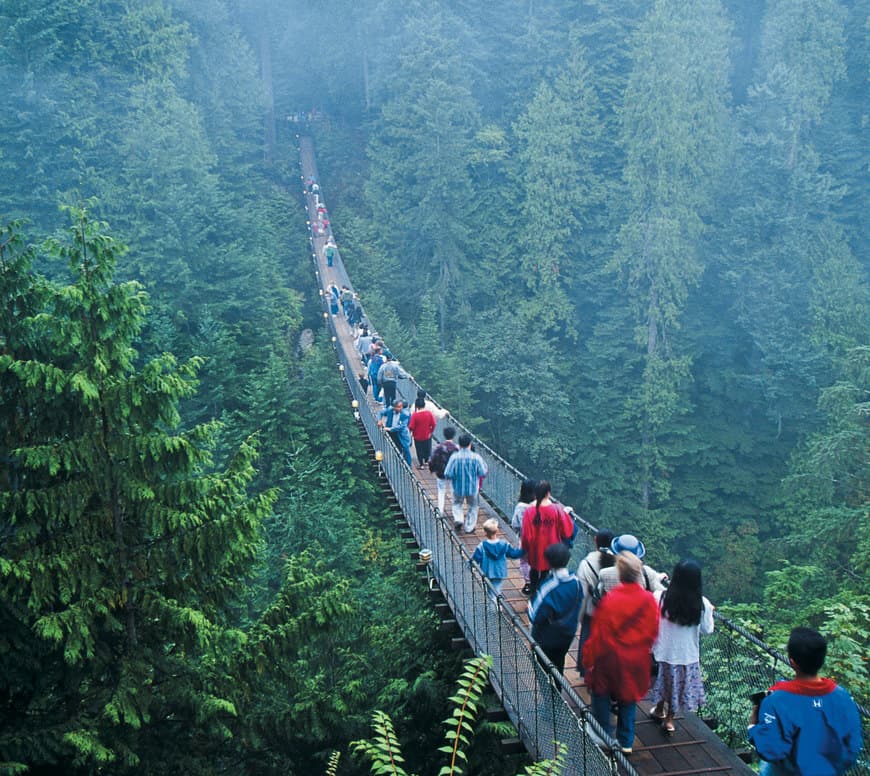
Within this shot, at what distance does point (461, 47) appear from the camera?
31859mm

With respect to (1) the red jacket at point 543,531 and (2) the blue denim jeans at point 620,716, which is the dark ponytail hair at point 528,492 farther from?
(2) the blue denim jeans at point 620,716

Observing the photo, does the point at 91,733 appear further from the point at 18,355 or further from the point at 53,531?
the point at 18,355

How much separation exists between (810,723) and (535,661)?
1518 millimetres

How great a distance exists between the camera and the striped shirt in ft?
23.8

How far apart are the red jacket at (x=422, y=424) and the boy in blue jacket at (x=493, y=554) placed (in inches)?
138

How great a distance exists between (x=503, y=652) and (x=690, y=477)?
68.5ft

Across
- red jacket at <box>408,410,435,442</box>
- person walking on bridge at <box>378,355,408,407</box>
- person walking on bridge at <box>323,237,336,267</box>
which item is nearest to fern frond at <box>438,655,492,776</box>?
red jacket at <box>408,410,435,442</box>

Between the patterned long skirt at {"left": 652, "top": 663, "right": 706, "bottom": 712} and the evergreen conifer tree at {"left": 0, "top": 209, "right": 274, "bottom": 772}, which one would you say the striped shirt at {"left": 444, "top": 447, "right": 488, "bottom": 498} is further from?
the patterned long skirt at {"left": 652, "top": 663, "right": 706, "bottom": 712}

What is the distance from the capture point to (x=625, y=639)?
3846 mm

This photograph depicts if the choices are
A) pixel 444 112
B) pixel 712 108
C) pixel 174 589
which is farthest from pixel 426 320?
pixel 174 589

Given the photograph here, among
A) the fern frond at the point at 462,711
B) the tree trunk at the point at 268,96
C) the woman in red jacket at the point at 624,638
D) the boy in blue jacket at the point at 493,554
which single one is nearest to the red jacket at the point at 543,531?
the boy in blue jacket at the point at 493,554

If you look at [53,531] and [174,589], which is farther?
[174,589]

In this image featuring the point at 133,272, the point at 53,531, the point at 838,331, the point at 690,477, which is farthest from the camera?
the point at 690,477

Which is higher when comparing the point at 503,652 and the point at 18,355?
the point at 18,355
